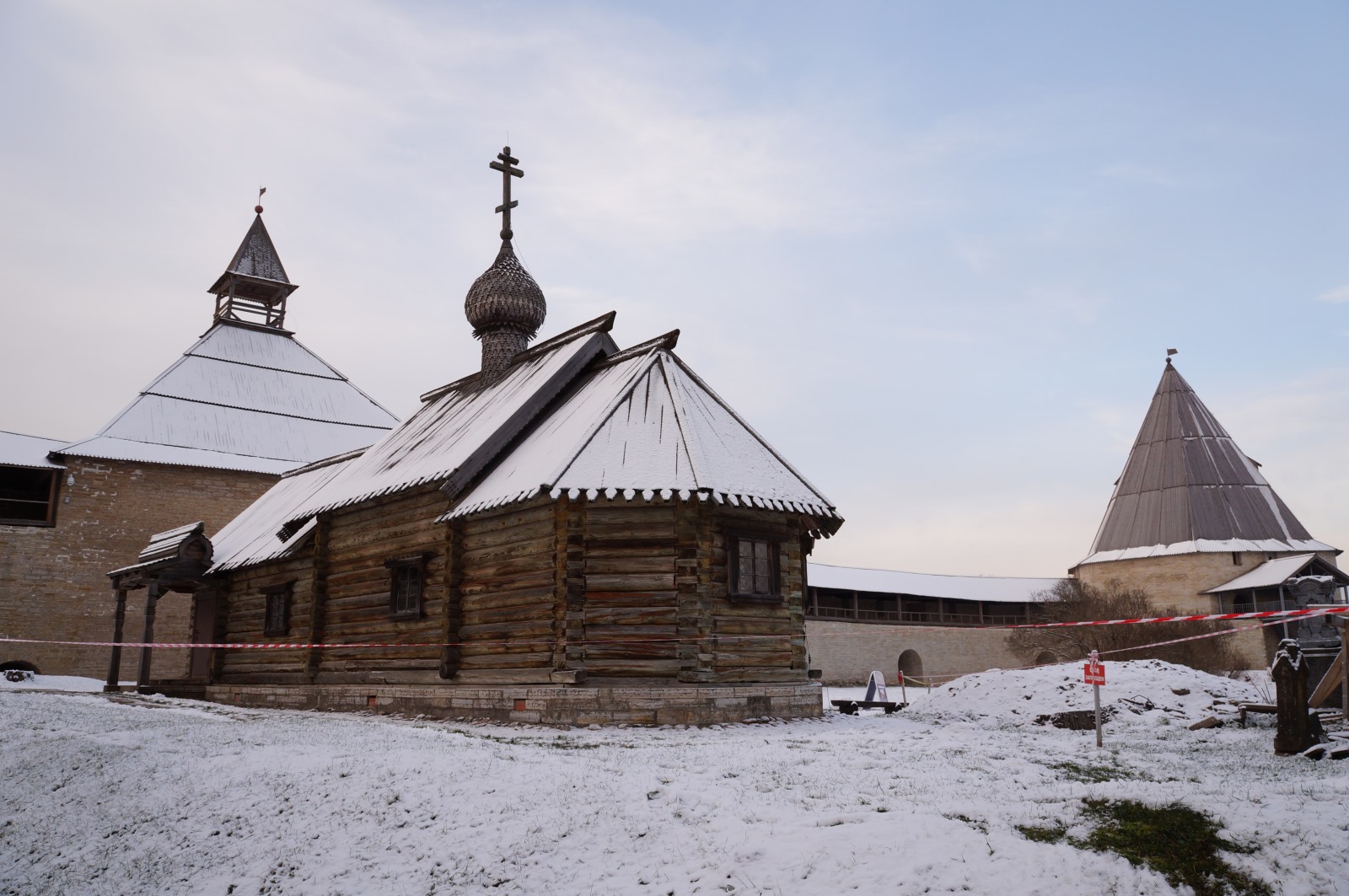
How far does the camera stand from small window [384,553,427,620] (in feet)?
48.3

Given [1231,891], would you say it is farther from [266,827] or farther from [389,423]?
[389,423]

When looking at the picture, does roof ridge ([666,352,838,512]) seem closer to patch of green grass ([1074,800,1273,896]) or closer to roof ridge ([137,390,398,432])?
patch of green grass ([1074,800,1273,896])

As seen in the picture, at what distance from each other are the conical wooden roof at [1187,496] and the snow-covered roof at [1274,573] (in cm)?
115

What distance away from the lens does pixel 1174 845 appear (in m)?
5.34

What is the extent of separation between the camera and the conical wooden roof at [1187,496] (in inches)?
1532

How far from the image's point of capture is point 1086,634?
105ft

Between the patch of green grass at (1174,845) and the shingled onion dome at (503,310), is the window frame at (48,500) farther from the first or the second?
the patch of green grass at (1174,845)

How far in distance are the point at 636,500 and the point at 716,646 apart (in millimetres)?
2110

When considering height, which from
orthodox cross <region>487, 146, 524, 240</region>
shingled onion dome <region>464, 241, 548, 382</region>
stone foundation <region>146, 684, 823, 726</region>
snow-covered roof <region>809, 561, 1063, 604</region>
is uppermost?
orthodox cross <region>487, 146, 524, 240</region>

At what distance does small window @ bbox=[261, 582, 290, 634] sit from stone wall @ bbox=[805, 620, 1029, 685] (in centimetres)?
2106

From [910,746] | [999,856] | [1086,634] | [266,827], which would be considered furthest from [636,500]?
[1086,634]

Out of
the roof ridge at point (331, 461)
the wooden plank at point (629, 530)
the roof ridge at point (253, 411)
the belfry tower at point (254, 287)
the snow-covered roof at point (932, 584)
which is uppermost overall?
the belfry tower at point (254, 287)

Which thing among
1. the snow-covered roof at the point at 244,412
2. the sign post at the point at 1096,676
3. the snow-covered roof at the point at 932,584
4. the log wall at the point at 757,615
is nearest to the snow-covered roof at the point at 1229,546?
the snow-covered roof at the point at 932,584

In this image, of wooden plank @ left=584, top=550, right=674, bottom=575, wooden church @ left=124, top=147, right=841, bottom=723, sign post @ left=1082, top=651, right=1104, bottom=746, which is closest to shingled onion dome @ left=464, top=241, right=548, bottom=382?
wooden church @ left=124, top=147, right=841, bottom=723
